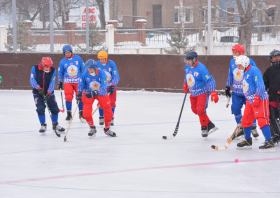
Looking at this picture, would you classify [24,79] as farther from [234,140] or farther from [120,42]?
[234,140]

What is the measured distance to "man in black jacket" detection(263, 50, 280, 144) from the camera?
6.82 meters

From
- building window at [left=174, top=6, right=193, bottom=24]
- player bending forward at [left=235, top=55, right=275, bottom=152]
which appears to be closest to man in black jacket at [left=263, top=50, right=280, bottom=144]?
player bending forward at [left=235, top=55, right=275, bottom=152]

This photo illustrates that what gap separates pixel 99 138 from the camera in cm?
767

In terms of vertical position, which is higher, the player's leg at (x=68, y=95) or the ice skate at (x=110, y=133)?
the player's leg at (x=68, y=95)

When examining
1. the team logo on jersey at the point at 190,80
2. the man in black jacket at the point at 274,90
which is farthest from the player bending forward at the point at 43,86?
the man in black jacket at the point at 274,90

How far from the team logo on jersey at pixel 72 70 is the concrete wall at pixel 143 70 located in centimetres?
487

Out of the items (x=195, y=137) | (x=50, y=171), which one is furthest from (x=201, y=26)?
(x=50, y=171)

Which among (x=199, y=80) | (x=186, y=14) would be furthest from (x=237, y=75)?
(x=186, y=14)

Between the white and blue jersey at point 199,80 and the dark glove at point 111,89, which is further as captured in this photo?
the dark glove at point 111,89

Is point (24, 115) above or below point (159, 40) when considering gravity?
below

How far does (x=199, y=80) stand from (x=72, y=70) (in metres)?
3.10

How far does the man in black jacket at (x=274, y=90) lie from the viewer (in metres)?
6.82

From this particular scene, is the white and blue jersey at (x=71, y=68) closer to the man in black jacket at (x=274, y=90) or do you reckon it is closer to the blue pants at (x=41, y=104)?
the blue pants at (x=41, y=104)

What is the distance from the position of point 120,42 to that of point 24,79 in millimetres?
3392
